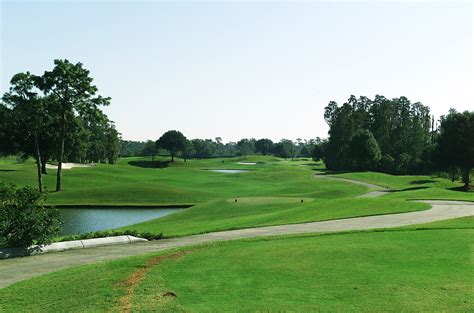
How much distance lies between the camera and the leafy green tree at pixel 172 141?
164 meters

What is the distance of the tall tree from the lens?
174ft

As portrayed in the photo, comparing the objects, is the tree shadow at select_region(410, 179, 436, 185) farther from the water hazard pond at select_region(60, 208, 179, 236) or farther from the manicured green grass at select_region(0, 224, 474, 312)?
the manicured green grass at select_region(0, 224, 474, 312)

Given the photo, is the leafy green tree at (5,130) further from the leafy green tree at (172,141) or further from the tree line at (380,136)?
the leafy green tree at (172,141)

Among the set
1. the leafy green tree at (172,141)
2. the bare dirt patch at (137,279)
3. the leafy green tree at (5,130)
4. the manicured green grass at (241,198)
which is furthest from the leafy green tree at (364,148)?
the bare dirt patch at (137,279)

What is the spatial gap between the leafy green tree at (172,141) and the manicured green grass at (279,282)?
14818 cm

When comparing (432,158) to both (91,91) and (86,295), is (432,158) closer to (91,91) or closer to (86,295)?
(91,91)

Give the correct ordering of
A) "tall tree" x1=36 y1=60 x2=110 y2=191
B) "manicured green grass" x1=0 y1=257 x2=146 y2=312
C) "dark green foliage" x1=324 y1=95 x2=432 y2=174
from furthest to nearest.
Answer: "dark green foliage" x1=324 y1=95 x2=432 y2=174, "tall tree" x1=36 y1=60 x2=110 y2=191, "manicured green grass" x1=0 y1=257 x2=146 y2=312

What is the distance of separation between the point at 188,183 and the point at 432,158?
41887 mm

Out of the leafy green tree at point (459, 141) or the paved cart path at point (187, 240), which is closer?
the paved cart path at point (187, 240)

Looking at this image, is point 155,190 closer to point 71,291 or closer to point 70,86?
point 70,86

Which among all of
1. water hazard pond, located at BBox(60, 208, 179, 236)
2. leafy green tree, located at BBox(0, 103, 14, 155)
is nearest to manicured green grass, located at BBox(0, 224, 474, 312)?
water hazard pond, located at BBox(60, 208, 179, 236)

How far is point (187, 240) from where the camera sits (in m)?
20.4

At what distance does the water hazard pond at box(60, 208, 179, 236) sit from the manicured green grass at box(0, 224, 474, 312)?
23.5 m

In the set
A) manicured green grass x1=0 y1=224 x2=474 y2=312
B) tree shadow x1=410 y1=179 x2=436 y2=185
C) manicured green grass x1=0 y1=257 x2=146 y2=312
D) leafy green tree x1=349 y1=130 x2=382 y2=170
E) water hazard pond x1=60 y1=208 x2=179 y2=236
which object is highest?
leafy green tree x1=349 y1=130 x2=382 y2=170
